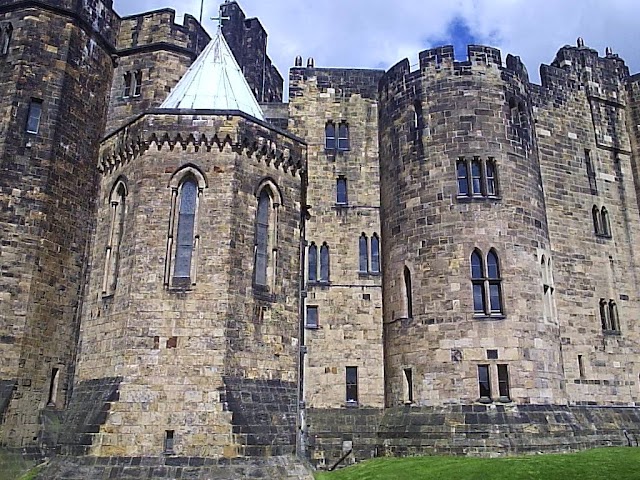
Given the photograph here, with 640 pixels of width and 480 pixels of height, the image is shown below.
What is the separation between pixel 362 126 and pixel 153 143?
444 inches

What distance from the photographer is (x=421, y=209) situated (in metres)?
23.7

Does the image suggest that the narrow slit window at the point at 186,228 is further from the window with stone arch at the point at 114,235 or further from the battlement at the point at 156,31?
the battlement at the point at 156,31

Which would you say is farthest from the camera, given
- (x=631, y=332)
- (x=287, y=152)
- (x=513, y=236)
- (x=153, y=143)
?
(x=631, y=332)

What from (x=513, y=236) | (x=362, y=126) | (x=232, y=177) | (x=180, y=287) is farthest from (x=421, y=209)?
(x=180, y=287)

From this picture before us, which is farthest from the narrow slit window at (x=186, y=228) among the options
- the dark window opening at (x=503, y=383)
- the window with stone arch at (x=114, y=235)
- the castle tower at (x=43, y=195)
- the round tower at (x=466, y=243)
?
the dark window opening at (x=503, y=383)

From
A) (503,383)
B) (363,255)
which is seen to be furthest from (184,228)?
(503,383)

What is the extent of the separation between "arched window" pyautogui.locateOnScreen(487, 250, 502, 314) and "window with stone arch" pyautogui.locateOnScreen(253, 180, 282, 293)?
312 inches

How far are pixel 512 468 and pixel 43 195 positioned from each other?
1686 cm

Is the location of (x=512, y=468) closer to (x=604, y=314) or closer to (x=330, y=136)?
(x=604, y=314)

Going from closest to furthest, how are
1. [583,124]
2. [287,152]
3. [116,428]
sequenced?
1. [116,428]
2. [287,152]
3. [583,124]

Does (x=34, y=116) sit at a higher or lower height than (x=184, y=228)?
higher

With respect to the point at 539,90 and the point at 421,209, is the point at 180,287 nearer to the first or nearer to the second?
the point at 421,209

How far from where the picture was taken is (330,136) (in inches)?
1089

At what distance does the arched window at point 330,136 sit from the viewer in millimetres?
27484
